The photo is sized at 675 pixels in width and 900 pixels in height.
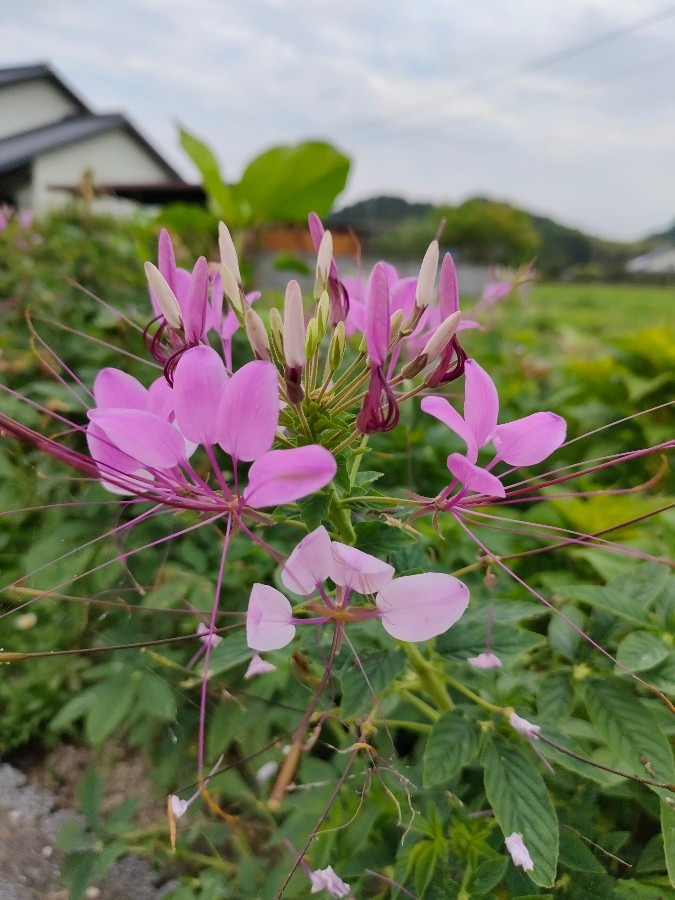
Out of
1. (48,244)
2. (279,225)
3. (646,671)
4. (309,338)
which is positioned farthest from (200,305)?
(279,225)

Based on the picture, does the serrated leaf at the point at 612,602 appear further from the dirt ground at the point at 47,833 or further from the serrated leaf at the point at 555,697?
the dirt ground at the point at 47,833

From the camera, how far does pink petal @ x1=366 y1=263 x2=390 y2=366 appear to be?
411 millimetres

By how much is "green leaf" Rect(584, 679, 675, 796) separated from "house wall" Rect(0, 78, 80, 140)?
60.8 inches

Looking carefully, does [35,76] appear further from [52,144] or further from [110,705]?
[110,705]

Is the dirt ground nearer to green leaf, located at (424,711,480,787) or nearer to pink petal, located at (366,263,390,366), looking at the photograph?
green leaf, located at (424,711,480,787)

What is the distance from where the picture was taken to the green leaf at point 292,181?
243 cm

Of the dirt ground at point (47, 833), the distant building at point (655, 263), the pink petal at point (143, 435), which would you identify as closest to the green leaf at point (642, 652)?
the pink petal at point (143, 435)

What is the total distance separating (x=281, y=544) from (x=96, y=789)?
1.33ft

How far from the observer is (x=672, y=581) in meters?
0.73

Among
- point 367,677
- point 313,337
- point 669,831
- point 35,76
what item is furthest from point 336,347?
point 35,76

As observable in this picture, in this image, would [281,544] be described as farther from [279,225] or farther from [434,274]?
[279,225]

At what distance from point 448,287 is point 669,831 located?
0.52m

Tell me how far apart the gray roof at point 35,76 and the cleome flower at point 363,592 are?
1316 mm

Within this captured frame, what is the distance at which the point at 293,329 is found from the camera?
1.40ft
